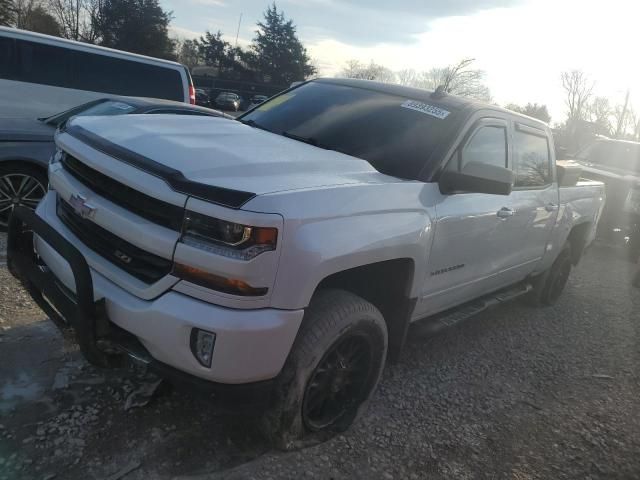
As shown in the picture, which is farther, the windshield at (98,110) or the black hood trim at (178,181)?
the windshield at (98,110)

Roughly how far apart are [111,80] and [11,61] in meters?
1.41

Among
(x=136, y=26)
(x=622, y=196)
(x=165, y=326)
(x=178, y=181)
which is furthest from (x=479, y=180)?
(x=136, y=26)

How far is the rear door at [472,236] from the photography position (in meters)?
3.29

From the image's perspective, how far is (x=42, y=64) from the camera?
8008 millimetres

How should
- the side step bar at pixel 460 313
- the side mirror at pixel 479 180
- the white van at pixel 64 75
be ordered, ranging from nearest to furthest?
the side mirror at pixel 479 180
the side step bar at pixel 460 313
the white van at pixel 64 75

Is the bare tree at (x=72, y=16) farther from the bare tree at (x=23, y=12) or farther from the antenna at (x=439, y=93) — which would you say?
the antenna at (x=439, y=93)

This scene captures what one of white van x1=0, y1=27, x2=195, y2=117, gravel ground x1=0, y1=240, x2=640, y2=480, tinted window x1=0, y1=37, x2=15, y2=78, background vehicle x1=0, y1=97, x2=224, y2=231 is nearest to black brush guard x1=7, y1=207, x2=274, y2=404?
gravel ground x1=0, y1=240, x2=640, y2=480

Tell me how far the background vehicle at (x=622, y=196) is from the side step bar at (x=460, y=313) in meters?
6.11

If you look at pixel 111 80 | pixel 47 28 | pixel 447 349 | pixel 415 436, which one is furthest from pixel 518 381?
pixel 47 28

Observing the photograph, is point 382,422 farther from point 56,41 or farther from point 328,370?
point 56,41

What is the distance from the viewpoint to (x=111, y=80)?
28.5 feet

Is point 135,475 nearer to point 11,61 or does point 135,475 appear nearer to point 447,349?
point 447,349

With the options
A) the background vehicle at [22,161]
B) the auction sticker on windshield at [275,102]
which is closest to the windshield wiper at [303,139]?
the auction sticker on windshield at [275,102]

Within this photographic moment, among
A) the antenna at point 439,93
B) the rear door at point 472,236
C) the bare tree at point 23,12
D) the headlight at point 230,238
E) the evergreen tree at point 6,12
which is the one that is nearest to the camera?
the headlight at point 230,238
